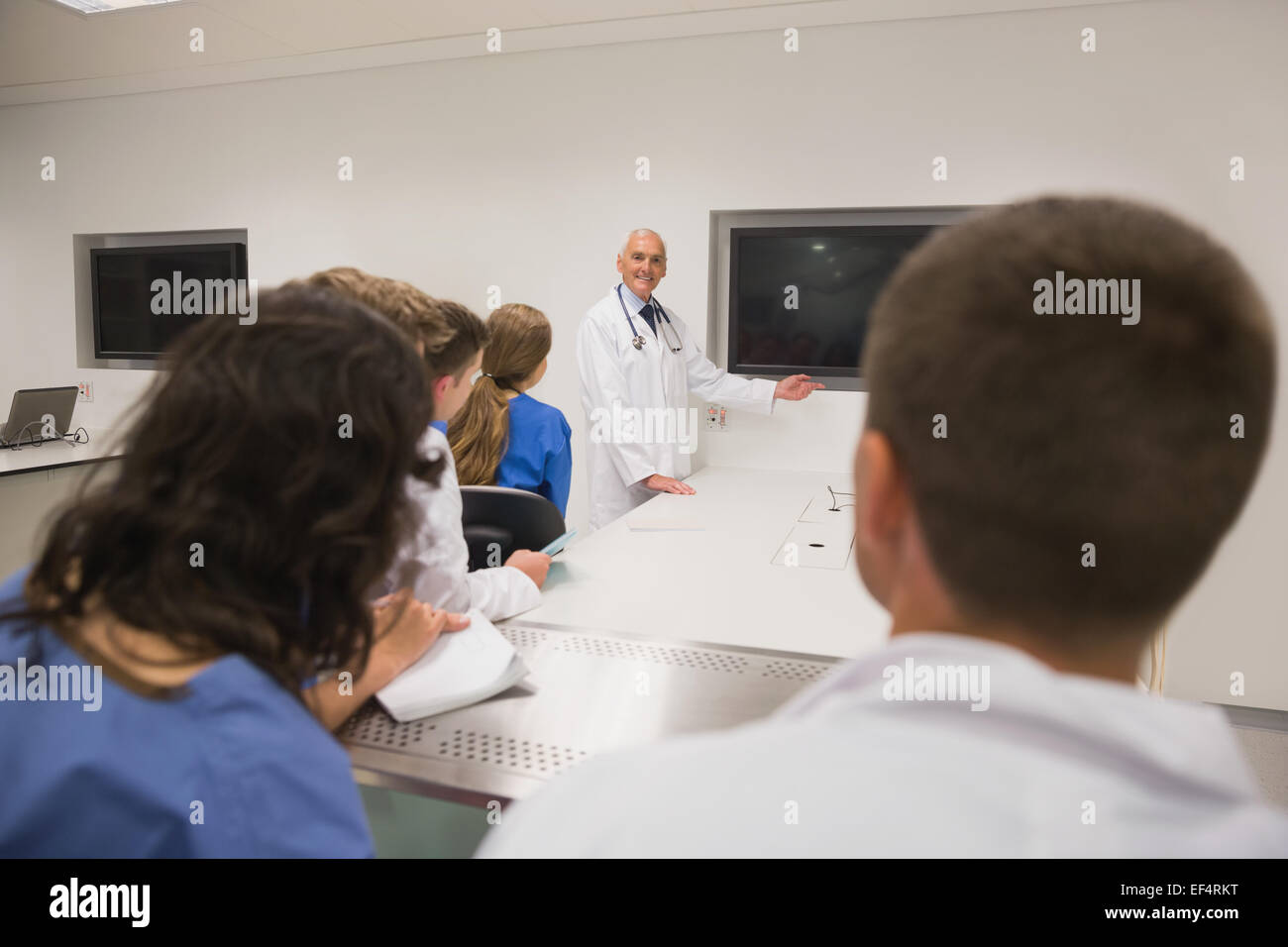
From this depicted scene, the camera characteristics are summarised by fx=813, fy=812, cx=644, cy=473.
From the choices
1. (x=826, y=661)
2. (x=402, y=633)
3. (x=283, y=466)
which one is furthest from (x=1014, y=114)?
(x=283, y=466)

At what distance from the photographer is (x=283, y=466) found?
27.5 inches

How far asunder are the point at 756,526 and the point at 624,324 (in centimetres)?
119

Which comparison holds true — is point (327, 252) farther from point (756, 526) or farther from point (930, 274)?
point (930, 274)

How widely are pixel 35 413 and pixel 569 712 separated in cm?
397

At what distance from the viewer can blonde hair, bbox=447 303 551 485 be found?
7.39ft

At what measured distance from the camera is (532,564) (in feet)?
5.51

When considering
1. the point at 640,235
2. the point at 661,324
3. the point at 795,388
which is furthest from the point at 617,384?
the point at 795,388

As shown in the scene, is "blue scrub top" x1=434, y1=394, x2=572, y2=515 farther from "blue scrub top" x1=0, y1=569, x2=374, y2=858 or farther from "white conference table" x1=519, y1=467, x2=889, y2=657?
"blue scrub top" x1=0, y1=569, x2=374, y2=858

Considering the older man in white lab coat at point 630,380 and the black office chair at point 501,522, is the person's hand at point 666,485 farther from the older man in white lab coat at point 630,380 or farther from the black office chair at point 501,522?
the black office chair at point 501,522

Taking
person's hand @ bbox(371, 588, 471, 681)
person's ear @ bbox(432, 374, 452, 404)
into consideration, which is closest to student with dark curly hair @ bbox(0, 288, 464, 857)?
person's hand @ bbox(371, 588, 471, 681)

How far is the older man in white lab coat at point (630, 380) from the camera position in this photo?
319cm

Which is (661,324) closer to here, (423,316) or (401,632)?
(423,316)
